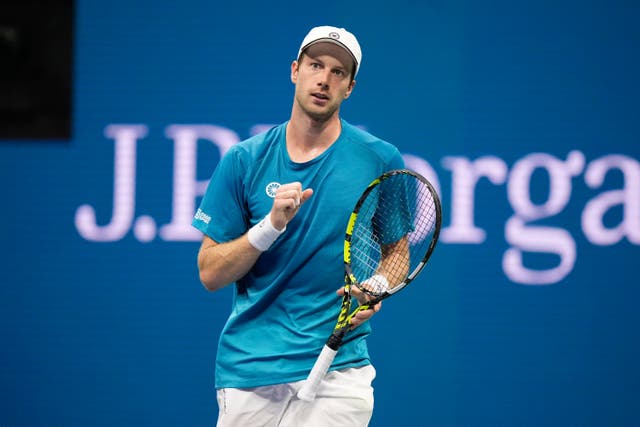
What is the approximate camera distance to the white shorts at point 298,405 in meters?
2.57

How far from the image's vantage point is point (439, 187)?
14.3 ft

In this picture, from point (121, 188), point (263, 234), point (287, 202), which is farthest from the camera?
point (121, 188)

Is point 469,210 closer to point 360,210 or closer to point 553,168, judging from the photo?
point 553,168

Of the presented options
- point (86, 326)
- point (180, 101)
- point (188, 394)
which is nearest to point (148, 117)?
point (180, 101)

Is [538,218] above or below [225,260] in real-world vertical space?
above

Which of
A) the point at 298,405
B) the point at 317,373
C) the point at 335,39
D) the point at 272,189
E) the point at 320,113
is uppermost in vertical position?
the point at 335,39

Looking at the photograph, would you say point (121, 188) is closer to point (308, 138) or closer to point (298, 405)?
point (308, 138)

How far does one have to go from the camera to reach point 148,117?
4500 mm

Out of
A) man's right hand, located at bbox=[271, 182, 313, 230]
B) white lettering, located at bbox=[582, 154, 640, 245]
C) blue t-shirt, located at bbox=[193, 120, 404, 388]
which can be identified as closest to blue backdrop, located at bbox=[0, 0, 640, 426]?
white lettering, located at bbox=[582, 154, 640, 245]

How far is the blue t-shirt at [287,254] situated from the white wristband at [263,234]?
0.12 m

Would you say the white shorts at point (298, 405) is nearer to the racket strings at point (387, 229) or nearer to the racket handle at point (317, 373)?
the racket handle at point (317, 373)

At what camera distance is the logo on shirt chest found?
2.60 metres

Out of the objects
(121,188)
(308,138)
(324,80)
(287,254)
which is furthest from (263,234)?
(121,188)

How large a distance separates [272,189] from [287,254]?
188mm
